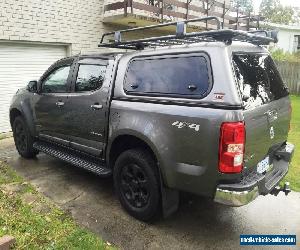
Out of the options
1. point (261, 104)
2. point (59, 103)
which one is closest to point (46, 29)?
point (59, 103)

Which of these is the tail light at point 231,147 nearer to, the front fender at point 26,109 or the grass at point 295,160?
the grass at point 295,160

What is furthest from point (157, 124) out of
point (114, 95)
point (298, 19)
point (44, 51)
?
point (298, 19)

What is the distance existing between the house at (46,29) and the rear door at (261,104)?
23.0 feet

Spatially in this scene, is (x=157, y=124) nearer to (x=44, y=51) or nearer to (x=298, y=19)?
(x=44, y=51)

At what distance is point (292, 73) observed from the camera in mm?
19469

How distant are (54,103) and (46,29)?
502 cm

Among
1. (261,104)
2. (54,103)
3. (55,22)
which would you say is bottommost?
(54,103)

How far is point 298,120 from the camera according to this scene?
37.6 ft

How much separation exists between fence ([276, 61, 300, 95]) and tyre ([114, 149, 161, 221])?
55.9 ft

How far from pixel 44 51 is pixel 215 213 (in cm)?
758

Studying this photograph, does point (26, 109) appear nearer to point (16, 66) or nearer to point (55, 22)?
point (16, 66)

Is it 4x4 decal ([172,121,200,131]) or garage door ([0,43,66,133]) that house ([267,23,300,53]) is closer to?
garage door ([0,43,66,133])

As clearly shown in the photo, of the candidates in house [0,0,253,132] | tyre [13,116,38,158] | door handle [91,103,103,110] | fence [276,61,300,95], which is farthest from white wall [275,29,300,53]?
door handle [91,103,103,110]

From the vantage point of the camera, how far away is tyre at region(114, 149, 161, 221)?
405cm
